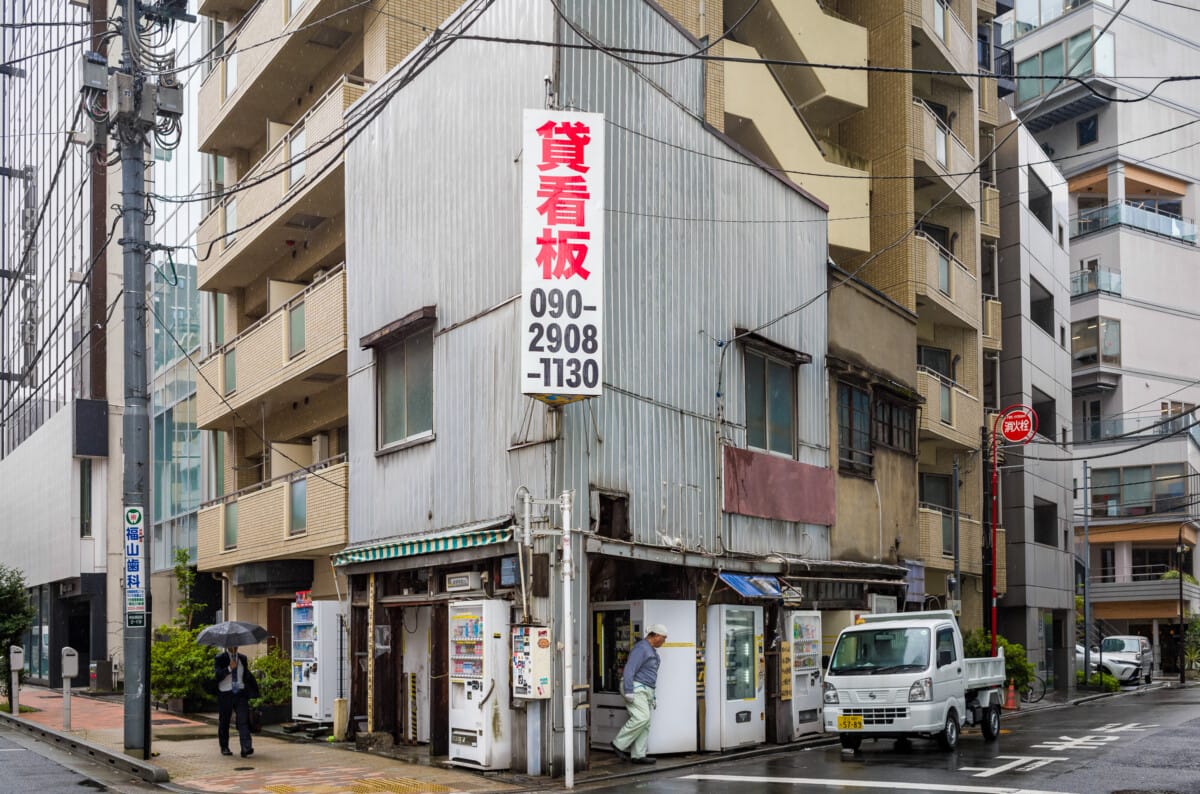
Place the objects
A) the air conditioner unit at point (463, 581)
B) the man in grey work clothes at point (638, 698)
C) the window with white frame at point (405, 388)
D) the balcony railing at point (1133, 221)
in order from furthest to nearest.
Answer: the balcony railing at point (1133, 221) < the window with white frame at point (405, 388) < the air conditioner unit at point (463, 581) < the man in grey work clothes at point (638, 698)

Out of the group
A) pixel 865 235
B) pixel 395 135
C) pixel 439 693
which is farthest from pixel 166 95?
pixel 865 235

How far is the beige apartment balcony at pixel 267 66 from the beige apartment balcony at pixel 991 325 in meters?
21.8

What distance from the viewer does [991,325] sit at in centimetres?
3850

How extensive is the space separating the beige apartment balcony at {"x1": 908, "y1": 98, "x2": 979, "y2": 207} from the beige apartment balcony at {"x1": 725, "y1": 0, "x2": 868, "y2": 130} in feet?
7.01

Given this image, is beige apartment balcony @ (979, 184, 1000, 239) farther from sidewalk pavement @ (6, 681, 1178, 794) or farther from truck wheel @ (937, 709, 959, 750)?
truck wheel @ (937, 709, 959, 750)

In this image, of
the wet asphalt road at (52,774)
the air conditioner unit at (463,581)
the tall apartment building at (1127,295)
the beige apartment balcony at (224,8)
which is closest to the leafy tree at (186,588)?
the wet asphalt road at (52,774)

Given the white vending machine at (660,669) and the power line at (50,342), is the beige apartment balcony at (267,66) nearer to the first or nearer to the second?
the power line at (50,342)

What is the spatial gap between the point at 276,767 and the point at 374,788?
285 cm

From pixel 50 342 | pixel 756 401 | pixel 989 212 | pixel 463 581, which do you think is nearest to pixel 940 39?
pixel 989 212

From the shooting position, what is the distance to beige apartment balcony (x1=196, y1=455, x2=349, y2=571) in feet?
71.6

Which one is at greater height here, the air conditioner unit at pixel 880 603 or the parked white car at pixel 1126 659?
the air conditioner unit at pixel 880 603

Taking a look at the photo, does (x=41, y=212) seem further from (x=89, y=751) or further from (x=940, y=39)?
(x=89, y=751)

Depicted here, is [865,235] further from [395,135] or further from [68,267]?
[68,267]

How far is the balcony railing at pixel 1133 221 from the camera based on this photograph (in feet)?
205
